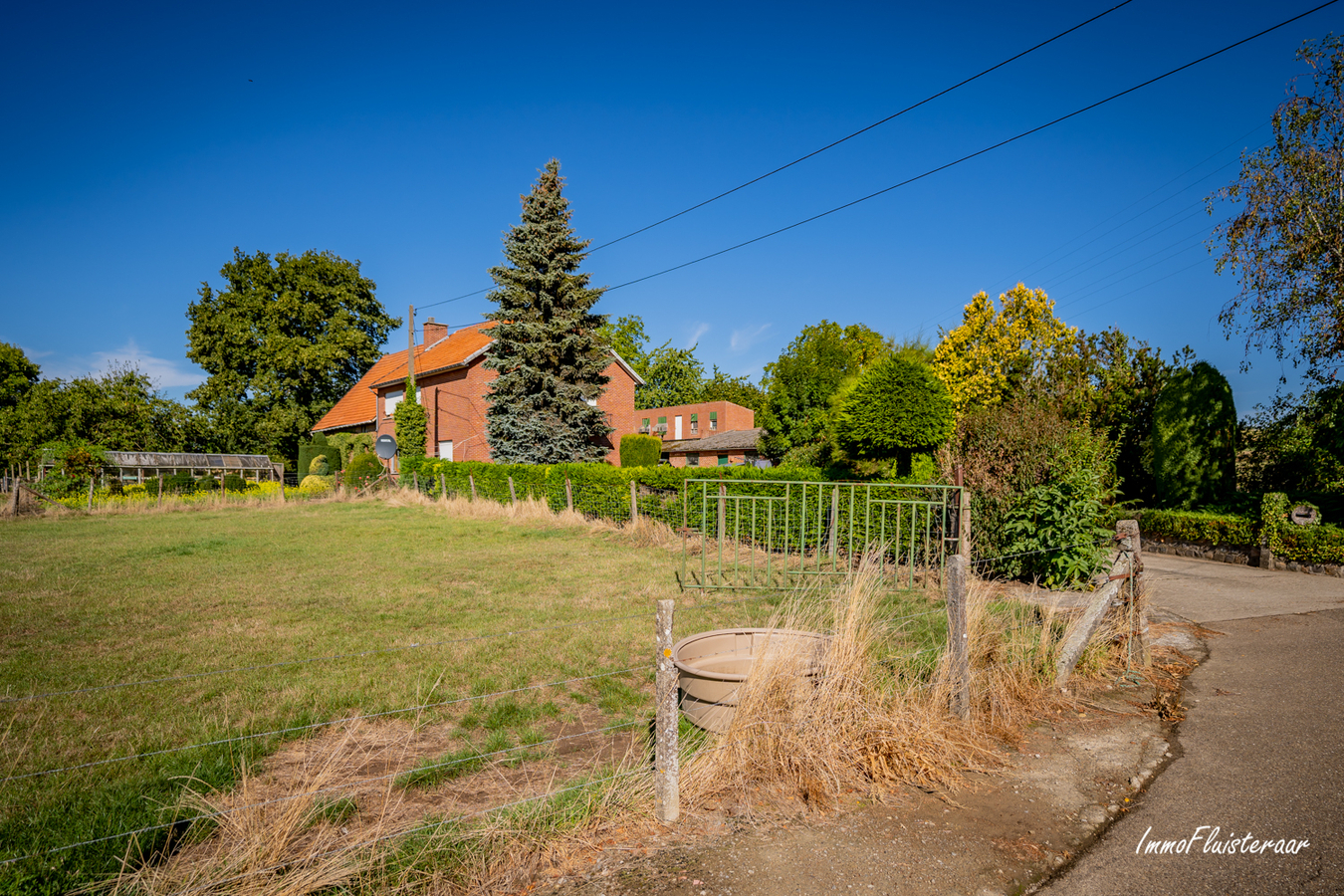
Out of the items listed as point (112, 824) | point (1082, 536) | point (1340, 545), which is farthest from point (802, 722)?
point (1340, 545)

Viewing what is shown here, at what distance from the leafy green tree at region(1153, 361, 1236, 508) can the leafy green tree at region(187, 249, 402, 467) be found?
134 ft

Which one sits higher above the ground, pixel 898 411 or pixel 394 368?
pixel 394 368

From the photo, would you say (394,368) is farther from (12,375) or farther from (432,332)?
(12,375)

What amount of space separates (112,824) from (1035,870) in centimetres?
430

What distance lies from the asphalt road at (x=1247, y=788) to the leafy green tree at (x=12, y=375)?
63144mm

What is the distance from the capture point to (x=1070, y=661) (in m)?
4.98

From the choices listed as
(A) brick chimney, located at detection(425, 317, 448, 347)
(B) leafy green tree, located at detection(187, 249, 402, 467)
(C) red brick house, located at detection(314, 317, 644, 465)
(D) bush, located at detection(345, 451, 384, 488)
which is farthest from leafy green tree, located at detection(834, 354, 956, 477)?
(B) leafy green tree, located at detection(187, 249, 402, 467)

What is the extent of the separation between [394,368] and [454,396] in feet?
32.3

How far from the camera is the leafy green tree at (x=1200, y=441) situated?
574 inches

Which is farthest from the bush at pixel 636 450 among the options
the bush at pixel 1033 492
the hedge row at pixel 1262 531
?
the bush at pixel 1033 492

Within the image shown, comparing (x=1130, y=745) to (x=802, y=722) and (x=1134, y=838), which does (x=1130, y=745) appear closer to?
(x=1134, y=838)

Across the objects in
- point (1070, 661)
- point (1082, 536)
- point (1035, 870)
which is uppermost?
point (1082, 536)

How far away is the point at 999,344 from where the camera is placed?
105ft

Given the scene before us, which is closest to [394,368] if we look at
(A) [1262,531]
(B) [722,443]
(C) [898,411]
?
(B) [722,443]
